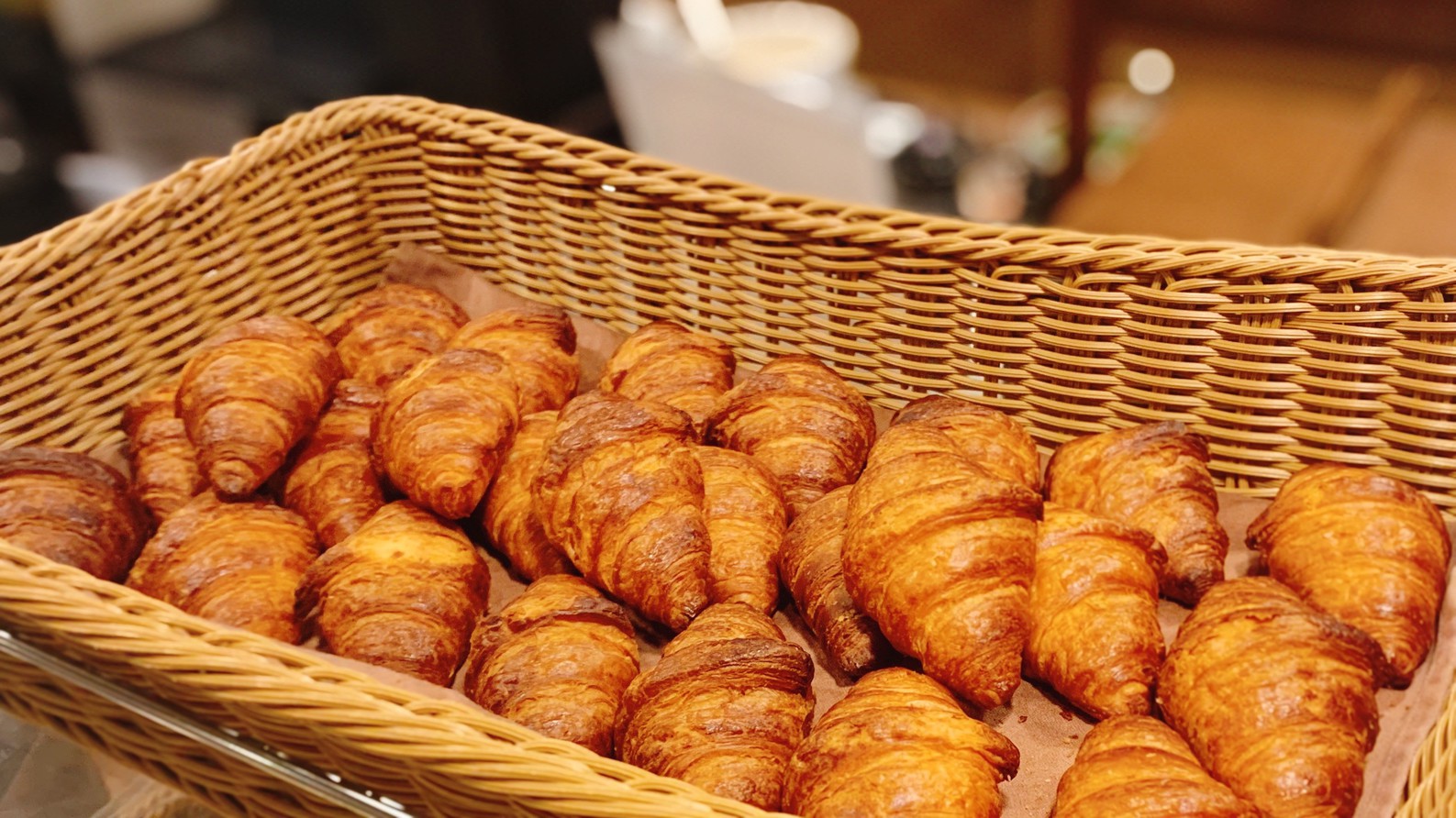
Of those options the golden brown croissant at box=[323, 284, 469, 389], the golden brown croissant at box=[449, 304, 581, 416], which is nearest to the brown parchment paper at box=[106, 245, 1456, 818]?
the golden brown croissant at box=[449, 304, 581, 416]

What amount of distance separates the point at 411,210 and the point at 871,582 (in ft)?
3.83

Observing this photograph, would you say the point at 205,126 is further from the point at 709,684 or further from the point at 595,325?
the point at 709,684

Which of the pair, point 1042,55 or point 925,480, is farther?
point 1042,55

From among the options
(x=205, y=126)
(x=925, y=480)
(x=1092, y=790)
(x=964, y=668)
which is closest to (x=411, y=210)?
(x=925, y=480)

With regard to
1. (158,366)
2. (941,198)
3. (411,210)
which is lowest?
(941,198)

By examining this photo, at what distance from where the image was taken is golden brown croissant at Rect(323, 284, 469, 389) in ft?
5.85

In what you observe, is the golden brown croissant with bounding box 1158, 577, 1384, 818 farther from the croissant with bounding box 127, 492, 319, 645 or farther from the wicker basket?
the croissant with bounding box 127, 492, 319, 645

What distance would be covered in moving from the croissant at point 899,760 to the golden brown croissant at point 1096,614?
14cm

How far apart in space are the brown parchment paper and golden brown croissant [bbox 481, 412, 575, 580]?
67 millimetres

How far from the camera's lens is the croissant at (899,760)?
107 centimetres

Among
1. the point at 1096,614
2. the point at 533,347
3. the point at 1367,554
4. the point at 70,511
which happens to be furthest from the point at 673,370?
the point at 1367,554

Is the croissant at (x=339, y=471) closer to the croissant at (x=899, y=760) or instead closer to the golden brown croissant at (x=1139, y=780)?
the croissant at (x=899, y=760)

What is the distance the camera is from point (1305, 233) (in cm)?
298

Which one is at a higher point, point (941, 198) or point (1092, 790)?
point (1092, 790)
